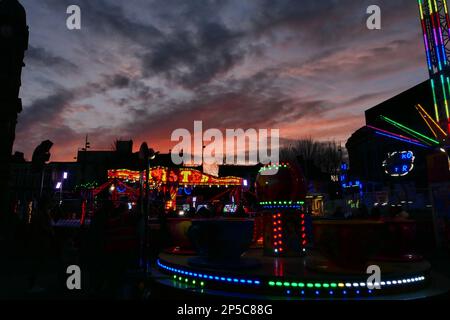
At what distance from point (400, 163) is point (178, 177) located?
20257 millimetres

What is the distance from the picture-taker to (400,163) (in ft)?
93.1

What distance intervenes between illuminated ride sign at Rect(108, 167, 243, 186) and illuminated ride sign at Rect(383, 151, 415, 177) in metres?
16.1

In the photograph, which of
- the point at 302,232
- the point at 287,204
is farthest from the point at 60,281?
the point at 302,232

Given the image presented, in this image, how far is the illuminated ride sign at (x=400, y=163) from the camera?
90.7ft

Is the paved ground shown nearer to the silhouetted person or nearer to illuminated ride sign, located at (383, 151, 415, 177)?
the silhouetted person

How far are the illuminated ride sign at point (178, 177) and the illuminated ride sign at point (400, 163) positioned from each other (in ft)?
52.9

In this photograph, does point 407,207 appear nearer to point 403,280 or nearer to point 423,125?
point 403,280

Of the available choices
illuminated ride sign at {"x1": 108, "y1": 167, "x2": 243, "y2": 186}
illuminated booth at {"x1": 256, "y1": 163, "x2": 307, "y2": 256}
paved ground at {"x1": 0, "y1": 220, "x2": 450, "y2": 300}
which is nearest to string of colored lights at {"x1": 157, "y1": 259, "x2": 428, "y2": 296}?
paved ground at {"x1": 0, "y1": 220, "x2": 450, "y2": 300}

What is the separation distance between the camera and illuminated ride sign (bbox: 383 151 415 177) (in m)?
27.6

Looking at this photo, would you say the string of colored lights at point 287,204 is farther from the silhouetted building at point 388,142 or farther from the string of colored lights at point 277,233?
the silhouetted building at point 388,142

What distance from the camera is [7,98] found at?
66.1ft
